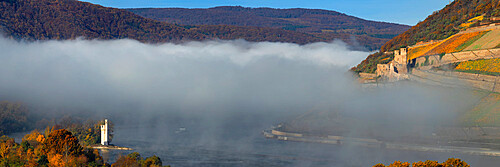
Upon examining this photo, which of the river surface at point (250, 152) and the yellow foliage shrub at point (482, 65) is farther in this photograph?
the yellow foliage shrub at point (482, 65)

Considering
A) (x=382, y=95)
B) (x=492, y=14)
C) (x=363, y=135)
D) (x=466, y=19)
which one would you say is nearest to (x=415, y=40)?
(x=466, y=19)

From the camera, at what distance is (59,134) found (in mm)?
78250

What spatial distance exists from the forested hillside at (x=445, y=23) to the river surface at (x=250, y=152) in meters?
42.8

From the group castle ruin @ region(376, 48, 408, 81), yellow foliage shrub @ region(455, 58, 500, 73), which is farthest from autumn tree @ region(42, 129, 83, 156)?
yellow foliage shrub @ region(455, 58, 500, 73)

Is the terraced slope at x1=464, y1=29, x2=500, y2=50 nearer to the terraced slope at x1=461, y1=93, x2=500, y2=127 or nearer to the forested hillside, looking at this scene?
the forested hillside

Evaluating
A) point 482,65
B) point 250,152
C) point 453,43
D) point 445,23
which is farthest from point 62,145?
point 445,23

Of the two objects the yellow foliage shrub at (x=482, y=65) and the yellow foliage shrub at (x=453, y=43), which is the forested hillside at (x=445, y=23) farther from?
the yellow foliage shrub at (x=482, y=65)

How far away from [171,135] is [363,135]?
126 ft

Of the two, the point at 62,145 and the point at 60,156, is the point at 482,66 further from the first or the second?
Result: the point at 60,156

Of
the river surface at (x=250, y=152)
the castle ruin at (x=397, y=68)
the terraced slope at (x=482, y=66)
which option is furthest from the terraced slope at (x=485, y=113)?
the castle ruin at (x=397, y=68)

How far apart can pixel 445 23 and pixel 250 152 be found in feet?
231

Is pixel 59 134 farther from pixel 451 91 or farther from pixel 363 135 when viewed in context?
pixel 451 91

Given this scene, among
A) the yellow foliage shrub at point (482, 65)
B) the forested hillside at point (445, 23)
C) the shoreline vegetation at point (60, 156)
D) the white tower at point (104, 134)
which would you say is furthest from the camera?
the forested hillside at point (445, 23)

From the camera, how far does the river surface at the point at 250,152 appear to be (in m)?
83.6
